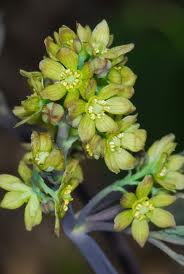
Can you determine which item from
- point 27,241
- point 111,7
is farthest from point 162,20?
point 27,241

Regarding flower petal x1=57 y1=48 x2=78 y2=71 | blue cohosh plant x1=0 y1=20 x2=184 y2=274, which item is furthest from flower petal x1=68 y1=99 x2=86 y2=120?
flower petal x1=57 y1=48 x2=78 y2=71

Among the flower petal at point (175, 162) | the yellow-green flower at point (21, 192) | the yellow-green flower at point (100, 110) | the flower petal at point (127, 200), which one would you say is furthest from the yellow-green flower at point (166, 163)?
the yellow-green flower at point (21, 192)

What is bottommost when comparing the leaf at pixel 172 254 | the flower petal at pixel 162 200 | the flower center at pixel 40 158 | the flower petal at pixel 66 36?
the leaf at pixel 172 254

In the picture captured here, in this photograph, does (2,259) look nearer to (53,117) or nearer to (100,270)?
(100,270)

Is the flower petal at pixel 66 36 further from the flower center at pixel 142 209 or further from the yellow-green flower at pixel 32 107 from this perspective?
the flower center at pixel 142 209

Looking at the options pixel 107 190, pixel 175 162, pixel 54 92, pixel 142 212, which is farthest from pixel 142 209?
pixel 54 92

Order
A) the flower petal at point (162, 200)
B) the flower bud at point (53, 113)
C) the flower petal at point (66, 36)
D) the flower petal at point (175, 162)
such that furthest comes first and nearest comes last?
the flower petal at point (175, 162)
the flower petal at point (162, 200)
the flower petal at point (66, 36)
the flower bud at point (53, 113)

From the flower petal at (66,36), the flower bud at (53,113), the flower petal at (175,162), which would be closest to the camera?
the flower bud at (53,113)

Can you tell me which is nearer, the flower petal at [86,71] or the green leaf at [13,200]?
the flower petal at [86,71]

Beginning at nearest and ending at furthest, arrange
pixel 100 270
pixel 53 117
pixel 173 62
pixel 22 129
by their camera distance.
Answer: pixel 53 117
pixel 100 270
pixel 22 129
pixel 173 62

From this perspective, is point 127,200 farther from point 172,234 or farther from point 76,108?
point 76,108
